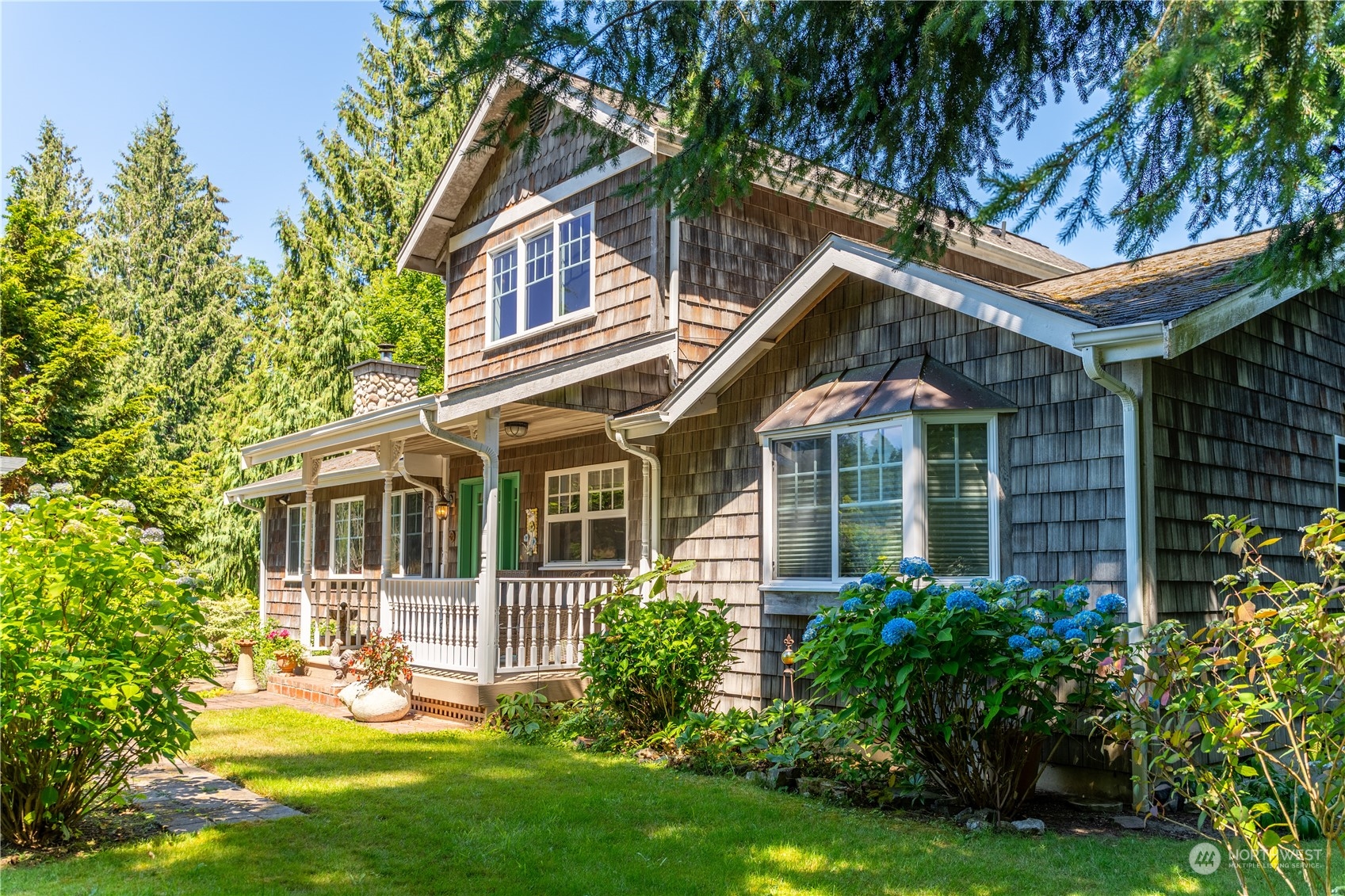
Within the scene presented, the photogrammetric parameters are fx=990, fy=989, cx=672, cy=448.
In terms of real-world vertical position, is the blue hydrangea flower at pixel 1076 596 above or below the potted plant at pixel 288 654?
above

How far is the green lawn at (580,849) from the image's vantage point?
15.8 feet

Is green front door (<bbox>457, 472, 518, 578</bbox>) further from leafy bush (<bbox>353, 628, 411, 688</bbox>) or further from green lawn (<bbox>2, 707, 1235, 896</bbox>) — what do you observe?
green lawn (<bbox>2, 707, 1235, 896</bbox>)

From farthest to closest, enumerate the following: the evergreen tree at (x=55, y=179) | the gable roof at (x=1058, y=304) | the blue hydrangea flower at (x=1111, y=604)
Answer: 1. the evergreen tree at (x=55, y=179)
2. the gable roof at (x=1058, y=304)
3. the blue hydrangea flower at (x=1111, y=604)

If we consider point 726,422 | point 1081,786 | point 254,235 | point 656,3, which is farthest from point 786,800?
point 254,235

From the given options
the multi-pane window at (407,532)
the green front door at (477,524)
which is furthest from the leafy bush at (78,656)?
the multi-pane window at (407,532)

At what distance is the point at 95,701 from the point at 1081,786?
6.09 metres

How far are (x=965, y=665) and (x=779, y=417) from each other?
3306 mm

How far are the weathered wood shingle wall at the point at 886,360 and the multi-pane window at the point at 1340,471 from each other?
11.5 feet

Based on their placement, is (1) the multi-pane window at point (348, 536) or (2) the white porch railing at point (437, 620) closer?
(2) the white porch railing at point (437, 620)

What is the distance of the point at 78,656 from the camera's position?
5086 mm

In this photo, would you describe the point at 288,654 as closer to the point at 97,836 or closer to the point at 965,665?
the point at 97,836

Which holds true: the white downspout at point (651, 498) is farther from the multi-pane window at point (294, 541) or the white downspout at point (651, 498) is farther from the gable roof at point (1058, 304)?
the multi-pane window at point (294, 541)

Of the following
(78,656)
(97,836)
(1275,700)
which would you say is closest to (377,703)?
(97,836)

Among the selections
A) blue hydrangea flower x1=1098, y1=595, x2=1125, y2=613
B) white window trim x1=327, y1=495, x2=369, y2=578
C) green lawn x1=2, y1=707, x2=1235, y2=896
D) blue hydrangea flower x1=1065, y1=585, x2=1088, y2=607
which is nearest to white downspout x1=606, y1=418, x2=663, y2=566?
green lawn x1=2, y1=707, x2=1235, y2=896
